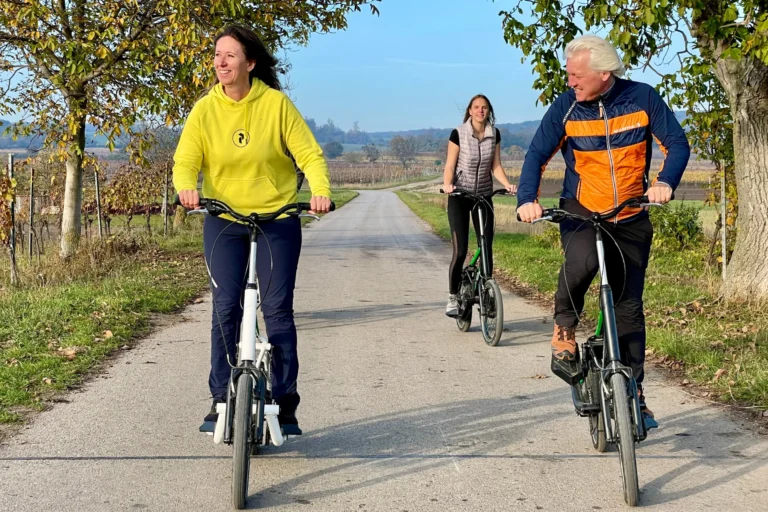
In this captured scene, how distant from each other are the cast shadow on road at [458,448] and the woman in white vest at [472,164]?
2737mm

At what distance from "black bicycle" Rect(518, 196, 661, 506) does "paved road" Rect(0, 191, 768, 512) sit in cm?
20

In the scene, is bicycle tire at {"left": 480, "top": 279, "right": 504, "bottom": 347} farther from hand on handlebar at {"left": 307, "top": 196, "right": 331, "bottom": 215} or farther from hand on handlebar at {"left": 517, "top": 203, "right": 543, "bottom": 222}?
hand on handlebar at {"left": 307, "top": 196, "right": 331, "bottom": 215}

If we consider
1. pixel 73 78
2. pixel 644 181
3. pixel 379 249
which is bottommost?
pixel 379 249

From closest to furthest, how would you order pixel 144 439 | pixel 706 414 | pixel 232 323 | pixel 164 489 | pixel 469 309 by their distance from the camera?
pixel 164 489 < pixel 232 323 < pixel 144 439 < pixel 706 414 < pixel 469 309

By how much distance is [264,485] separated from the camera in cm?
424

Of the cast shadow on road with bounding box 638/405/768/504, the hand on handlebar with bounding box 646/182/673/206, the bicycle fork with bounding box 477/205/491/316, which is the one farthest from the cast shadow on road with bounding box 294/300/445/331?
the hand on handlebar with bounding box 646/182/673/206

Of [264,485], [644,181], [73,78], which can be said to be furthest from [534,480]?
[73,78]

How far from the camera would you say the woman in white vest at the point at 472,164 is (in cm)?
818

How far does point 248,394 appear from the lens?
13.1ft

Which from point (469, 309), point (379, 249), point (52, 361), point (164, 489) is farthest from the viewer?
point (379, 249)

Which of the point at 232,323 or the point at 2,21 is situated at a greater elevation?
the point at 2,21

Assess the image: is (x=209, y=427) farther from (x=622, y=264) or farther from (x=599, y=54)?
(x=599, y=54)

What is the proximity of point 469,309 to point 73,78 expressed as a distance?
7.33m

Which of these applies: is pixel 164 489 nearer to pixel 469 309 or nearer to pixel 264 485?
pixel 264 485
